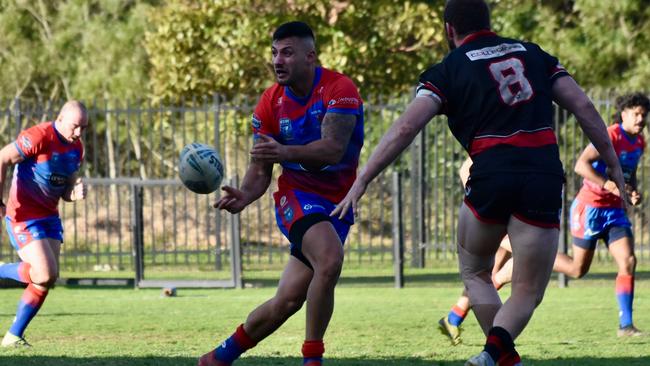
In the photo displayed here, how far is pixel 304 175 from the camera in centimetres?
747

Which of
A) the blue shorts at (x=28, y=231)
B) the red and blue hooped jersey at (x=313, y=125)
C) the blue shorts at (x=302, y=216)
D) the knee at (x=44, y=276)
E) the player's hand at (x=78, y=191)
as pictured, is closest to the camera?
the blue shorts at (x=302, y=216)

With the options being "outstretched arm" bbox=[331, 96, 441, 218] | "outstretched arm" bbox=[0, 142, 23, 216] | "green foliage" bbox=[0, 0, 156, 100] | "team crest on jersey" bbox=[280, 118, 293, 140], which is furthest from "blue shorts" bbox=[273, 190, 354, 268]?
"green foliage" bbox=[0, 0, 156, 100]

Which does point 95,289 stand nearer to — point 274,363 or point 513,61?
point 274,363

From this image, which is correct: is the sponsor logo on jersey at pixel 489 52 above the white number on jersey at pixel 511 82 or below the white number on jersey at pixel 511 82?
above

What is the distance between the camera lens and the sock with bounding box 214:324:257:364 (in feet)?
24.5

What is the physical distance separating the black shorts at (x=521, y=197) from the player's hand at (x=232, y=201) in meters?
1.64

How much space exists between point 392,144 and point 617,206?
5.41 m

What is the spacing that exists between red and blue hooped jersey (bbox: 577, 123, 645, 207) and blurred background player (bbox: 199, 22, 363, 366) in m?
4.01

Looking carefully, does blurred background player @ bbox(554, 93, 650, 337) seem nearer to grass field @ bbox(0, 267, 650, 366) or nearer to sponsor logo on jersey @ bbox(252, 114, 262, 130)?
grass field @ bbox(0, 267, 650, 366)

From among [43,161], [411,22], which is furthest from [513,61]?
[411,22]

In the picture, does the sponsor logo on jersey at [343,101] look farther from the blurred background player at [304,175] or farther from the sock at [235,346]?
the sock at [235,346]

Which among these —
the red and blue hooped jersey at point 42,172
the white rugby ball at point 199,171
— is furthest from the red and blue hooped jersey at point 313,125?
the red and blue hooped jersey at point 42,172

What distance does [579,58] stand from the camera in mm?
27406

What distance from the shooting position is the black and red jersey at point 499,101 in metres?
6.41
